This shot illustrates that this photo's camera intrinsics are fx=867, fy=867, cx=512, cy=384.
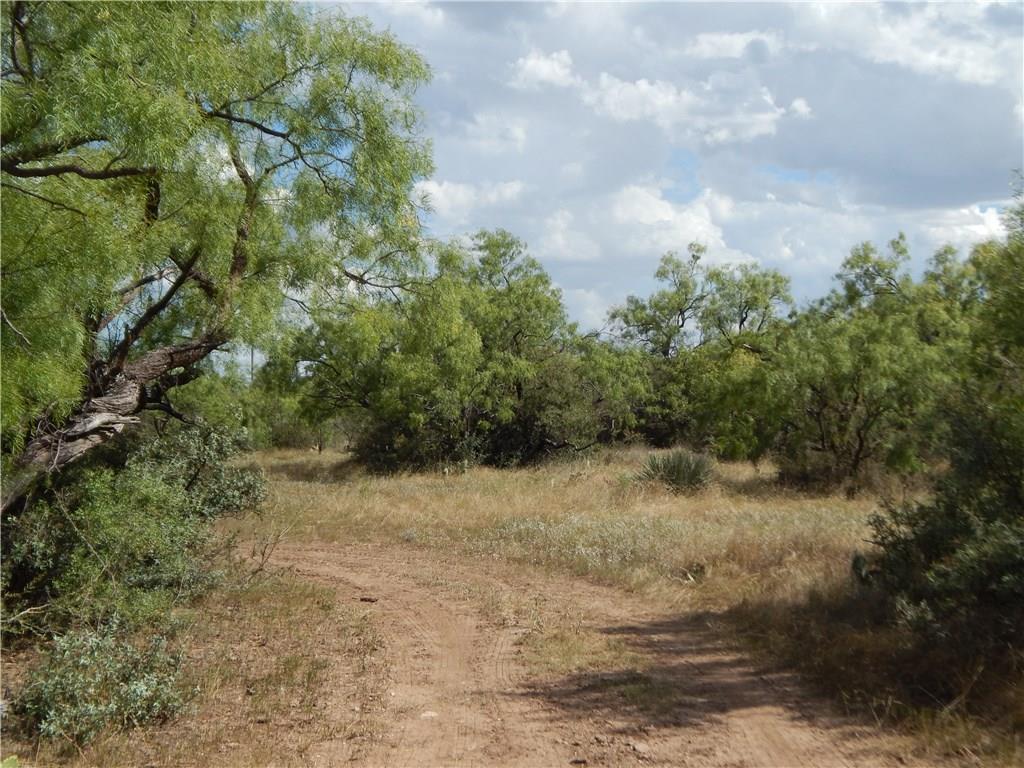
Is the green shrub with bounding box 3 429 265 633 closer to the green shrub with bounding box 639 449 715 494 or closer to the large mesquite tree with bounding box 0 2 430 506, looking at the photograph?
the large mesquite tree with bounding box 0 2 430 506

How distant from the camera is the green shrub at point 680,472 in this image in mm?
19312

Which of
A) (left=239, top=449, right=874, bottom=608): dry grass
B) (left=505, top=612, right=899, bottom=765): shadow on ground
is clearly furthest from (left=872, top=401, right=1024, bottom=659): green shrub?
(left=239, top=449, right=874, bottom=608): dry grass

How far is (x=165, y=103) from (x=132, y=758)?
173 inches

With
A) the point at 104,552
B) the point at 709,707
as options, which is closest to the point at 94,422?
the point at 104,552

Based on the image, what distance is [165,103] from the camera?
19.7ft

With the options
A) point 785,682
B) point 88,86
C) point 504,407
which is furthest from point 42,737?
point 504,407

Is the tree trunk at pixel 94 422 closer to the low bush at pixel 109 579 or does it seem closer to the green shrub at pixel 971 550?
the low bush at pixel 109 579

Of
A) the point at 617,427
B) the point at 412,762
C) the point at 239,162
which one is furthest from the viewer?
the point at 617,427

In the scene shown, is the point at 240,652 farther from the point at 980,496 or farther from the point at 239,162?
the point at 980,496

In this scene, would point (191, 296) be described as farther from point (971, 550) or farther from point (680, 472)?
point (680, 472)

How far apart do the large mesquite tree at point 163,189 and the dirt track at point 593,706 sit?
3.48 m

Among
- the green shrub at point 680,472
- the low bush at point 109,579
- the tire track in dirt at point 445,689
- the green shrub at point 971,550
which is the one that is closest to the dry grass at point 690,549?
the green shrub at point 680,472

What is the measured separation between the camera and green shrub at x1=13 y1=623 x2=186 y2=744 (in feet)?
19.0

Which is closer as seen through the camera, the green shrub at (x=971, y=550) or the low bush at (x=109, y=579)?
the low bush at (x=109, y=579)
